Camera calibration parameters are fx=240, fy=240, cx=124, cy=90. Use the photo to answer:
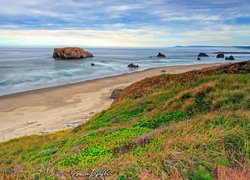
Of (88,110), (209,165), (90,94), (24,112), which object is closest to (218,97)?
(209,165)

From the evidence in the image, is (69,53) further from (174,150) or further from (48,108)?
(174,150)

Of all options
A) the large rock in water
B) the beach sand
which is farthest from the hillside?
the large rock in water

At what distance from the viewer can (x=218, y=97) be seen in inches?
359

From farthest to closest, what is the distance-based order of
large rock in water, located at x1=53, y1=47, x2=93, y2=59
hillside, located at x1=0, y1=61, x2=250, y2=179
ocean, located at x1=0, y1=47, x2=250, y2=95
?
1. large rock in water, located at x1=53, y1=47, x2=93, y2=59
2. ocean, located at x1=0, y1=47, x2=250, y2=95
3. hillside, located at x1=0, y1=61, x2=250, y2=179

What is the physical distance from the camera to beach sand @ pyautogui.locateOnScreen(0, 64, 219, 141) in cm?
1585

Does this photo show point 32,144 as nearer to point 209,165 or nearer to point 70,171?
point 70,171

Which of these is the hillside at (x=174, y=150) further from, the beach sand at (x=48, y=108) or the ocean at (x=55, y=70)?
the ocean at (x=55, y=70)

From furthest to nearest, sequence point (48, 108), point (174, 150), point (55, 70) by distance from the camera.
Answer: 1. point (55, 70)
2. point (48, 108)
3. point (174, 150)

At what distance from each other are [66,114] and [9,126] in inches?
166

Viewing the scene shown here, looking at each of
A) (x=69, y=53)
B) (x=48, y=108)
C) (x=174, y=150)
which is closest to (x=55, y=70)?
(x=48, y=108)

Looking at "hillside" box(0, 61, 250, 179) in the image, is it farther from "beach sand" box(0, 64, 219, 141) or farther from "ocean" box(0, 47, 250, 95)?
"ocean" box(0, 47, 250, 95)

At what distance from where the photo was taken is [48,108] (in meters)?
21.1

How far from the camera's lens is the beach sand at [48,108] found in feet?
52.0

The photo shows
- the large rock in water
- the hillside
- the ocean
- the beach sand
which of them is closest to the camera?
the hillside
